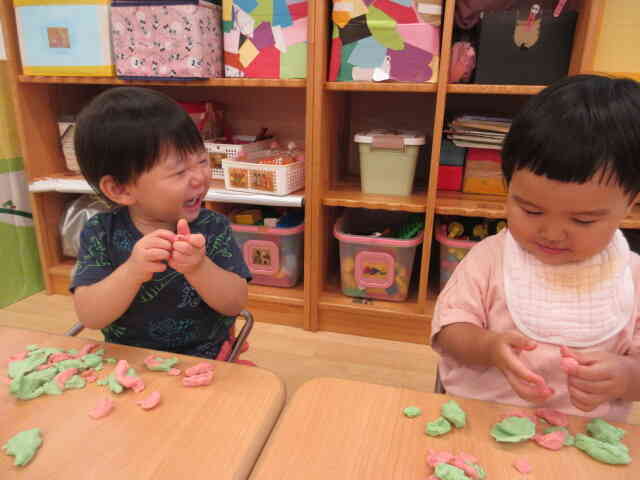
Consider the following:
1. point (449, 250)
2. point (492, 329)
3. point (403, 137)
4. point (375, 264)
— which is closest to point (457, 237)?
point (449, 250)

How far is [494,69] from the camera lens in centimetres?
153

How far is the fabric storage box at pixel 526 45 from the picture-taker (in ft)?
4.79

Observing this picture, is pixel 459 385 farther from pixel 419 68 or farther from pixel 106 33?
pixel 106 33

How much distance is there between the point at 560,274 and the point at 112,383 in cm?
67

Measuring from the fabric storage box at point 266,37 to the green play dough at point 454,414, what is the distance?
1356 mm

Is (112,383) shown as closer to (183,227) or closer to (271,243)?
(183,227)

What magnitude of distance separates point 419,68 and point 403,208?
0.47 metres

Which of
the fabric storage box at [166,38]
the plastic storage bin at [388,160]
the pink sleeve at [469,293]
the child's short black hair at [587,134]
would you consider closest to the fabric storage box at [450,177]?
the plastic storage bin at [388,160]

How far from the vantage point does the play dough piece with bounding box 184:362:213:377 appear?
0.63m

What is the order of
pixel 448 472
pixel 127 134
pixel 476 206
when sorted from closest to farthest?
pixel 448 472 → pixel 127 134 → pixel 476 206

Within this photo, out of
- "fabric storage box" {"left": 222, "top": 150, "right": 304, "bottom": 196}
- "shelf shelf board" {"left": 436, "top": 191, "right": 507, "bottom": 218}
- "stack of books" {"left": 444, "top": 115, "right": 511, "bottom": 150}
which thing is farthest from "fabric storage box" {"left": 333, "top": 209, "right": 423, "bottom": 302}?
"stack of books" {"left": 444, "top": 115, "right": 511, "bottom": 150}

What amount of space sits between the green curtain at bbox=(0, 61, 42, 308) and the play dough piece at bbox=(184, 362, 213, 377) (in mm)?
1885

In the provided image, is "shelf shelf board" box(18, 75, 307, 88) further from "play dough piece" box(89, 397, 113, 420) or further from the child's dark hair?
"play dough piece" box(89, 397, 113, 420)

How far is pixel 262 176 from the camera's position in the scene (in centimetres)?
175
